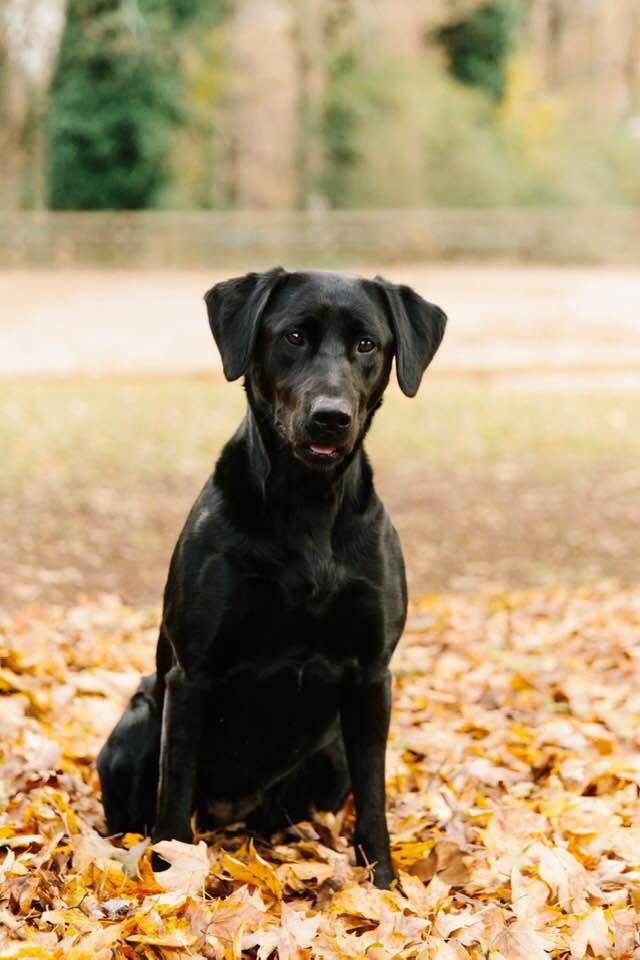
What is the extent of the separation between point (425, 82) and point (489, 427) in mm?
20490

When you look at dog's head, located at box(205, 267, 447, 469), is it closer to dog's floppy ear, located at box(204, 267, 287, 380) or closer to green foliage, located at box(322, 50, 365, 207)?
dog's floppy ear, located at box(204, 267, 287, 380)

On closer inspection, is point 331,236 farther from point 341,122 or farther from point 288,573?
point 288,573

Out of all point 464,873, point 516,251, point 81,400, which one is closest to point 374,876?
point 464,873

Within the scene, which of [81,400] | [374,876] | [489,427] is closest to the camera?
[374,876]

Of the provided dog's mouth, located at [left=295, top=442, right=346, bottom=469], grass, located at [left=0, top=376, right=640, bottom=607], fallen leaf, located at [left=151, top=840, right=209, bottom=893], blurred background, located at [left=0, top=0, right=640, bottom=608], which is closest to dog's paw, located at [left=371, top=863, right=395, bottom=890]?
fallen leaf, located at [left=151, top=840, right=209, bottom=893]

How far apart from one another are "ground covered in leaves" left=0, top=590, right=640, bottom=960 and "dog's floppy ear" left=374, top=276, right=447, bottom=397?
4.30 feet

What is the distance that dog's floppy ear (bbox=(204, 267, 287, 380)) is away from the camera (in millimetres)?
3379

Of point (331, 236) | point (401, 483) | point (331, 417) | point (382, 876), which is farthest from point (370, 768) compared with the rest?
point (331, 236)

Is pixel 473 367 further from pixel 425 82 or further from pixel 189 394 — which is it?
pixel 425 82

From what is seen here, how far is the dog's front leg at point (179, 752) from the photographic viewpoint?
3.27 m

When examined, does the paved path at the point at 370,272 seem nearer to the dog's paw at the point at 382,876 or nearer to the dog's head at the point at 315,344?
the dog's head at the point at 315,344

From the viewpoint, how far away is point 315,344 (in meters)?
3.36

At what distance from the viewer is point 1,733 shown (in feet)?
13.6

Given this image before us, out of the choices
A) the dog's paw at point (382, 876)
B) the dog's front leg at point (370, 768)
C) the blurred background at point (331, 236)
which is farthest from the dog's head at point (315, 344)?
the blurred background at point (331, 236)
